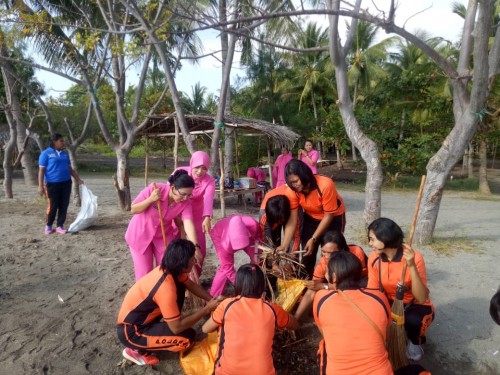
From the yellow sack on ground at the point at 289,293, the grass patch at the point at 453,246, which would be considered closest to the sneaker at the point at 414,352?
the yellow sack on ground at the point at 289,293

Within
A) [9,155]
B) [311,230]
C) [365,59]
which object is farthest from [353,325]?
[365,59]

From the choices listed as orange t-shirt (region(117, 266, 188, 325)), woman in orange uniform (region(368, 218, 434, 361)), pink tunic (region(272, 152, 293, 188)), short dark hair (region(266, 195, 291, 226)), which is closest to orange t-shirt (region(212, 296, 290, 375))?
orange t-shirt (region(117, 266, 188, 325))

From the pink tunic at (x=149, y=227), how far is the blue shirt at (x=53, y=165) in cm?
327

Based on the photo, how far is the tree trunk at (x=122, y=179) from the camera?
24.8 ft

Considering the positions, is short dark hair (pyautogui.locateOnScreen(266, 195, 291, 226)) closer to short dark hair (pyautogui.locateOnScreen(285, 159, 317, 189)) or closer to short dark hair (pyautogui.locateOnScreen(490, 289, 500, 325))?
short dark hair (pyautogui.locateOnScreen(285, 159, 317, 189))

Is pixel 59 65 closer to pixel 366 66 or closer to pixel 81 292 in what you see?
pixel 81 292

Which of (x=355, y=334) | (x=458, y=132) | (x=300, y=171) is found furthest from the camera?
(x=458, y=132)

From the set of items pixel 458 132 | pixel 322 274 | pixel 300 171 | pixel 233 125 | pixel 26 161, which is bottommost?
pixel 322 274

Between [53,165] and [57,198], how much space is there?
0.53m

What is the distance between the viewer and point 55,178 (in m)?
5.94

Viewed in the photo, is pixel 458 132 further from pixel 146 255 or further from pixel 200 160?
pixel 146 255

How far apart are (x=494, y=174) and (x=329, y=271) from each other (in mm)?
22514

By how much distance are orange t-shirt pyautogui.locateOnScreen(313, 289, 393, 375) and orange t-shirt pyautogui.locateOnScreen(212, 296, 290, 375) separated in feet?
1.08

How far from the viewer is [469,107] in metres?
5.04
